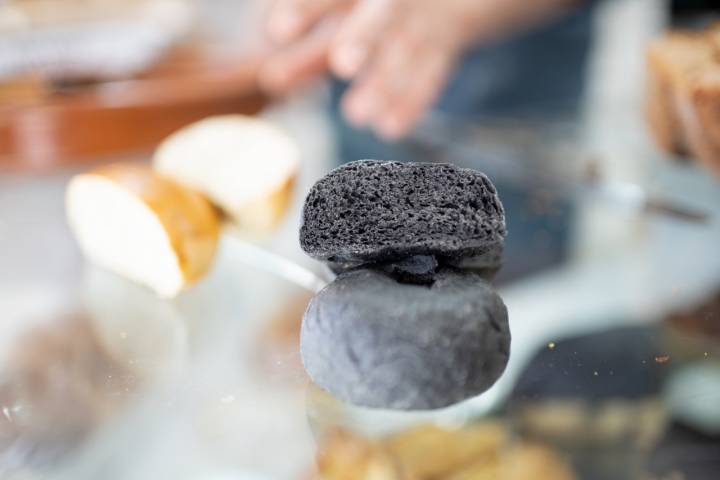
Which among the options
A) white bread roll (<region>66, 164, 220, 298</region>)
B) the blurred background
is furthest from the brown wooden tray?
white bread roll (<region>66, 164, 220, 298</region>)

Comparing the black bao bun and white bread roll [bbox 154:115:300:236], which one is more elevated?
the black bao bun

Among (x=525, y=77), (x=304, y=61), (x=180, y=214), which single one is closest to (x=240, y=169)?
(x=180, y=214)

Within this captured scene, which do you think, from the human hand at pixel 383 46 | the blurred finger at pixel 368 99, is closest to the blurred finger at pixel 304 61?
the human hand at pixel 383 46

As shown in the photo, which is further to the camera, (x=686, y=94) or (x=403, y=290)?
(x=686, y=94)

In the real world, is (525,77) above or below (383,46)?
below

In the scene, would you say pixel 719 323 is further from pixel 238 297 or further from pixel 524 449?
pixel 238 297

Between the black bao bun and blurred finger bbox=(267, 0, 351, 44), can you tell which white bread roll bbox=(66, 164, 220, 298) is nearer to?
the black bao bun

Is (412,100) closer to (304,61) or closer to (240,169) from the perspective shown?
(304,61)
